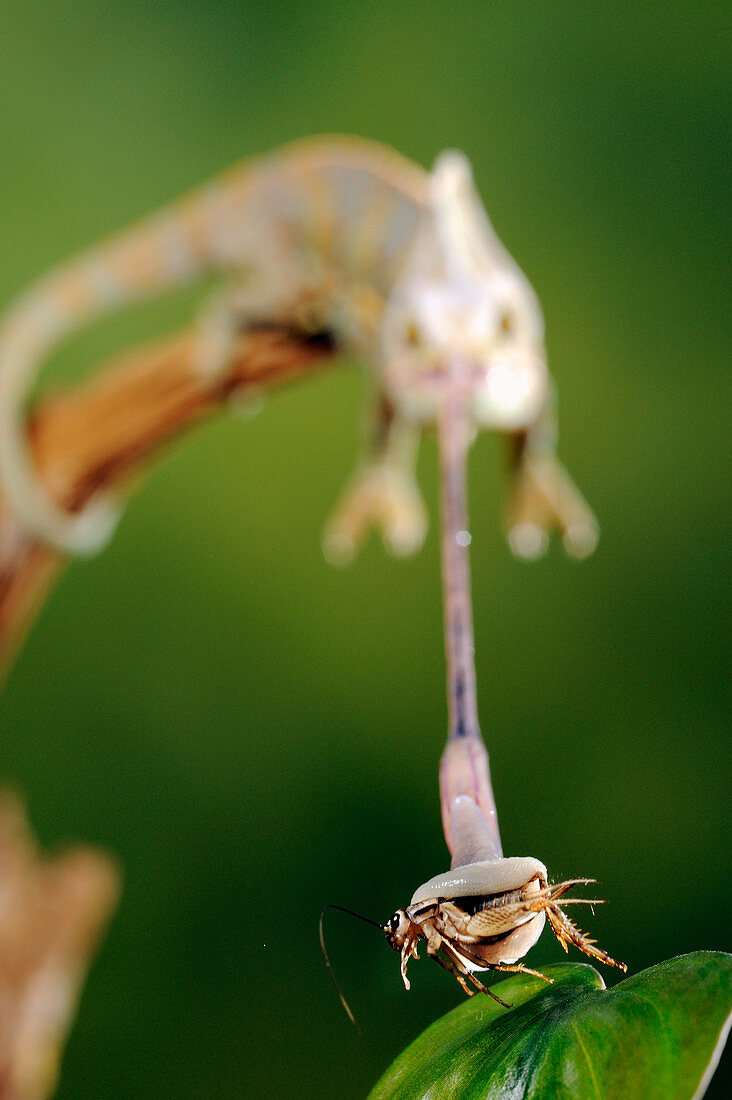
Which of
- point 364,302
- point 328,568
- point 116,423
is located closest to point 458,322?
point 364,302

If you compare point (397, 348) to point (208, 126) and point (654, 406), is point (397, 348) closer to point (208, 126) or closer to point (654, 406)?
point (654, 406)

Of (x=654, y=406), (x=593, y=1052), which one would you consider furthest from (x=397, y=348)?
(x=654, y=406)

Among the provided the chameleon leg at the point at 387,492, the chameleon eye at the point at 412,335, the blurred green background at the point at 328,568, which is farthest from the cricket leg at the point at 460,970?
the chameleon leg at the point at 387,492

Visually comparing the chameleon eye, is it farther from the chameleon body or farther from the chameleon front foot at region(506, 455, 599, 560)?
the chameleon front foot at region(506, 455, 599, 560)

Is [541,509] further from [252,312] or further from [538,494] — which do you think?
[252,312]

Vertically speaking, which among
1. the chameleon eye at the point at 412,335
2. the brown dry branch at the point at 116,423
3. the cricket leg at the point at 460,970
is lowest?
the cricket leg at the point at 460,970

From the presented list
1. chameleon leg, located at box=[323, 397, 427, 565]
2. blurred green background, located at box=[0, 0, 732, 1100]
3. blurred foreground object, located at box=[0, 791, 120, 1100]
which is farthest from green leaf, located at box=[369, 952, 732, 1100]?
blurred foreground object, located at box=[0, 791, 120, 1100]

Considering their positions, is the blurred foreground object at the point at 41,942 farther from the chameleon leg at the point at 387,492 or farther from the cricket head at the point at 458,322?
the cricket head at the point at 458,322
